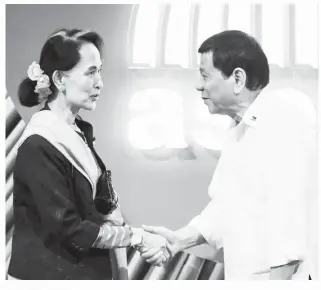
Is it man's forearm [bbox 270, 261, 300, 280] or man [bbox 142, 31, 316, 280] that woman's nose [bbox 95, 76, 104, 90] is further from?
man's forearm [bbox 270, 261, 300, 280]

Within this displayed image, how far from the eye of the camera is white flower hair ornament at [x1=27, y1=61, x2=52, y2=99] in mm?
2186

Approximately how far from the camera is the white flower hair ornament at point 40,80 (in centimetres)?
219

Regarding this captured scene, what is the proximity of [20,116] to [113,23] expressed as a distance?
2.11 ft

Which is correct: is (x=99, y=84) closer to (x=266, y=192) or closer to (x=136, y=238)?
(x=136, y=238)

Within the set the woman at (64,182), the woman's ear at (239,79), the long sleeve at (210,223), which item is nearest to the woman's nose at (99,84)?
the woman at (64,182)

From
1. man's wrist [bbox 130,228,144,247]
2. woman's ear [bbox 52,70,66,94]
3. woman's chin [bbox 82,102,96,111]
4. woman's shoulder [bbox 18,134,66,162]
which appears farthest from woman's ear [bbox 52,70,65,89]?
man's wrist [bbox 130,228,144,247]

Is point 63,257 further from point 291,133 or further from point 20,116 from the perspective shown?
point 291,133

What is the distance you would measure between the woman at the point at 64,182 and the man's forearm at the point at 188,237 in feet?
0.27

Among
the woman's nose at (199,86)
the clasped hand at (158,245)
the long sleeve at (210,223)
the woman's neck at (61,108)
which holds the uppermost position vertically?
the woman's nose at (199,86)

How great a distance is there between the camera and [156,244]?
2193 mm

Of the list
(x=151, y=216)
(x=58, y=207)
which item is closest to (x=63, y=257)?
(x=58, y=207)

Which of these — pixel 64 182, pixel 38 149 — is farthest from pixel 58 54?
pixel 64 182

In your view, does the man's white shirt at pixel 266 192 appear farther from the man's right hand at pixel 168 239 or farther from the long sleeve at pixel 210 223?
the man's right hand at pixel 168 239

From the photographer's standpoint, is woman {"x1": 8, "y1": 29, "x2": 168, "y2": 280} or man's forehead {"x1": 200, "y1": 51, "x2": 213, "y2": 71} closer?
woman {"x1": 8, "y1": 29, "x2": 168, "y2": 280}
